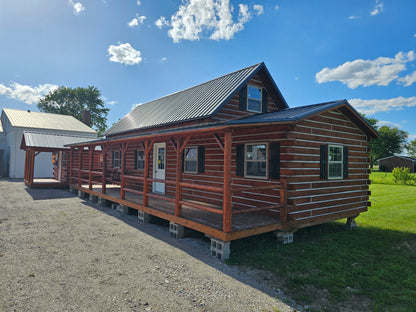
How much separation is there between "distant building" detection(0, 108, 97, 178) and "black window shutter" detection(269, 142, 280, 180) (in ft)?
80.5

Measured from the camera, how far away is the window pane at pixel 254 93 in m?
11.0

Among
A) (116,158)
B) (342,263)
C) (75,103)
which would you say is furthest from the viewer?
(75,103)

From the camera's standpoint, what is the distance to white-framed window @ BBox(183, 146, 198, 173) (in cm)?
1015

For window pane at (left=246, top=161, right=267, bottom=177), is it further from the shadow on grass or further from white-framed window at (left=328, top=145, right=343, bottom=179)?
white-framed window at (left=328, top=145, right=343, bottom=179)

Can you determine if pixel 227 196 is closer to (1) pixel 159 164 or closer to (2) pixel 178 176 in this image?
Result: (2) pixel 178 176

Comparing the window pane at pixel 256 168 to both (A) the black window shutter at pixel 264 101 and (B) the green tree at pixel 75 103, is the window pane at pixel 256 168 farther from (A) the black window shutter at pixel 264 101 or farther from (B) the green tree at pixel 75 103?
(B) the green tree at pixel 75 103

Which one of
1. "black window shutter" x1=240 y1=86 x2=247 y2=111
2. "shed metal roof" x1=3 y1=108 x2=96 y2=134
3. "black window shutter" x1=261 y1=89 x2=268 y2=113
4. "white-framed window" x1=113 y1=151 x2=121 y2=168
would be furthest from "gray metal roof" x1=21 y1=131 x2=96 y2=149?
"black window shutter" x1=261 y1=89 x2=268 y2=113

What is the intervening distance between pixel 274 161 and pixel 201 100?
5328 millimetres

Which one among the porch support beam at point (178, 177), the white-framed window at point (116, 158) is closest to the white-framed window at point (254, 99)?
the porch support beam at point (178, 177)

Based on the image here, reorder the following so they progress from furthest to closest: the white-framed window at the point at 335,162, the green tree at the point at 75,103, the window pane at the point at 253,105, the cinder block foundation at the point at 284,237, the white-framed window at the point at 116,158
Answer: the green tree at the point at 75,103, the white-framed window at the point at 116,158, the window pane at the point at 253,105, the white-framed window at the point at 335,162, the cinder block foundation at the point at 284,237

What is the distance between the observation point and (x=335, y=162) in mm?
7902

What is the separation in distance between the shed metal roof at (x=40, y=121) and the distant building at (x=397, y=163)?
59.8 m

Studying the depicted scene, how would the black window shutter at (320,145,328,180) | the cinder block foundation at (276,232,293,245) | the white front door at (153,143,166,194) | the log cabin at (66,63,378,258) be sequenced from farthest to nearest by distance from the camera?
the white front door at (153,143,166,194), the black window shutter at (320,145,328,180), the cinder block foundation at (276,232,293,245), the log cabin at (66,63,378,258)

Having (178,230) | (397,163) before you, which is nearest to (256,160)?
(178,230)
